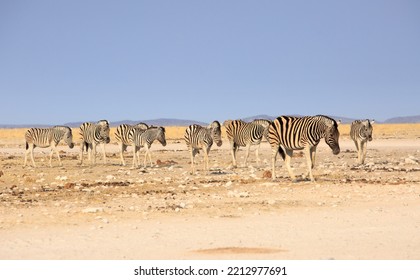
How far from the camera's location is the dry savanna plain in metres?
11.6

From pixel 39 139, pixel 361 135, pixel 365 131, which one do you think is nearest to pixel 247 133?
pixel 361 135

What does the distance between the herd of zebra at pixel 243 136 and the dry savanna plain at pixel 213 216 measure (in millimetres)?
1151

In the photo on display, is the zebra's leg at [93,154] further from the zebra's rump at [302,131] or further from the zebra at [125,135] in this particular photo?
the zebra's rump at [302,131]

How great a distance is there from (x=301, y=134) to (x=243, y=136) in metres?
9.34

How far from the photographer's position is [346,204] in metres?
17.3

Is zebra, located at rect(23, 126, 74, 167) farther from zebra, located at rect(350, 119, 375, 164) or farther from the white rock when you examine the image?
the white rock

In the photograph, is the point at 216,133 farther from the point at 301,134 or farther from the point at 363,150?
the point at 301,134

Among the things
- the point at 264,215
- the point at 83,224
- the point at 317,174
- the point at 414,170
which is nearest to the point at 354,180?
the point at 317,174

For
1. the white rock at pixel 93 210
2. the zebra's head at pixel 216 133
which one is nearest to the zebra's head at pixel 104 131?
the zebra's head at pixel 216 133

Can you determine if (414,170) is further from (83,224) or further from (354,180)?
(83,224)

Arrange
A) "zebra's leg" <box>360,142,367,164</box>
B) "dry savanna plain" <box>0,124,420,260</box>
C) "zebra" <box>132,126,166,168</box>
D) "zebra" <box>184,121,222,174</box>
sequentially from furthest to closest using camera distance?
1. "zebra" <box>132,126,166,168</box>
2. "zebra's leg" <box>360,142,367,164</box>
3. "zebra" <box>184,121,222,174</box>
4. "dry savanna plain" <box>0,124,420,260</box>

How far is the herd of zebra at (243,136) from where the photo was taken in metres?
23.5

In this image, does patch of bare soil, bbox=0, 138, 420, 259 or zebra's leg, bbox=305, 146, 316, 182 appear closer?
patch of bare soil, bbox=0, 138, 420, 259

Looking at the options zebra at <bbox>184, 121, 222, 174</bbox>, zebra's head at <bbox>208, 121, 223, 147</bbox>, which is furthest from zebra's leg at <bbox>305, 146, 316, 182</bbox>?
zebra's head at <bbox>208, 121, 223, 147</bbox>
